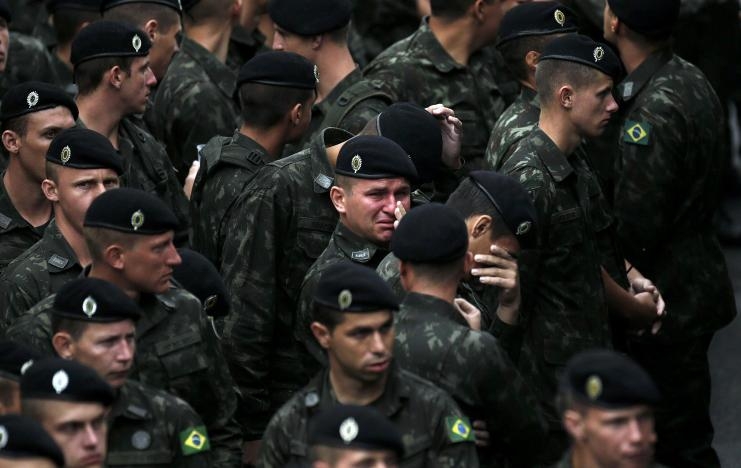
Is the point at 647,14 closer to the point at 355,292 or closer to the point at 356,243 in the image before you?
the point at 356,243

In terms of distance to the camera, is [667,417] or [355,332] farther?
[667,417]

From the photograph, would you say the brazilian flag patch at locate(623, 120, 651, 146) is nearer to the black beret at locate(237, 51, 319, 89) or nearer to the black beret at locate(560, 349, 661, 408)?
the black beret at locate(237, 51, 319, 89)

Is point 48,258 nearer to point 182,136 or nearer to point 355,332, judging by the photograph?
point 355,332

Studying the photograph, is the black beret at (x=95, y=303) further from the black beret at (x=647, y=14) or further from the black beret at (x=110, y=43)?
the black beret at (x=647, y=14)

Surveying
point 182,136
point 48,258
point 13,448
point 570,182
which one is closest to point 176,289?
point 48,258

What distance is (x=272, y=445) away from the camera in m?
6.43

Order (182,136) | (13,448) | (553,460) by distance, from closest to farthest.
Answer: (13,448) < (553,460) < (182,136)

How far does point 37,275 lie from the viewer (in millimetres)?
7773

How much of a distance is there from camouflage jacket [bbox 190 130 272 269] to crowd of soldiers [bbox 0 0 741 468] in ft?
0.05

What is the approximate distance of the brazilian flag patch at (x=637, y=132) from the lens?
373 inches

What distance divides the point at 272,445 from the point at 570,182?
7.92ft

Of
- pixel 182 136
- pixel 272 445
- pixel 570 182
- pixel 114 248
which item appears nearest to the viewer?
pixel 272 445

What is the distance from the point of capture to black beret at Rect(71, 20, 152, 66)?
29.9 feet

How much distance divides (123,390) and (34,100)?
2.55 meters
